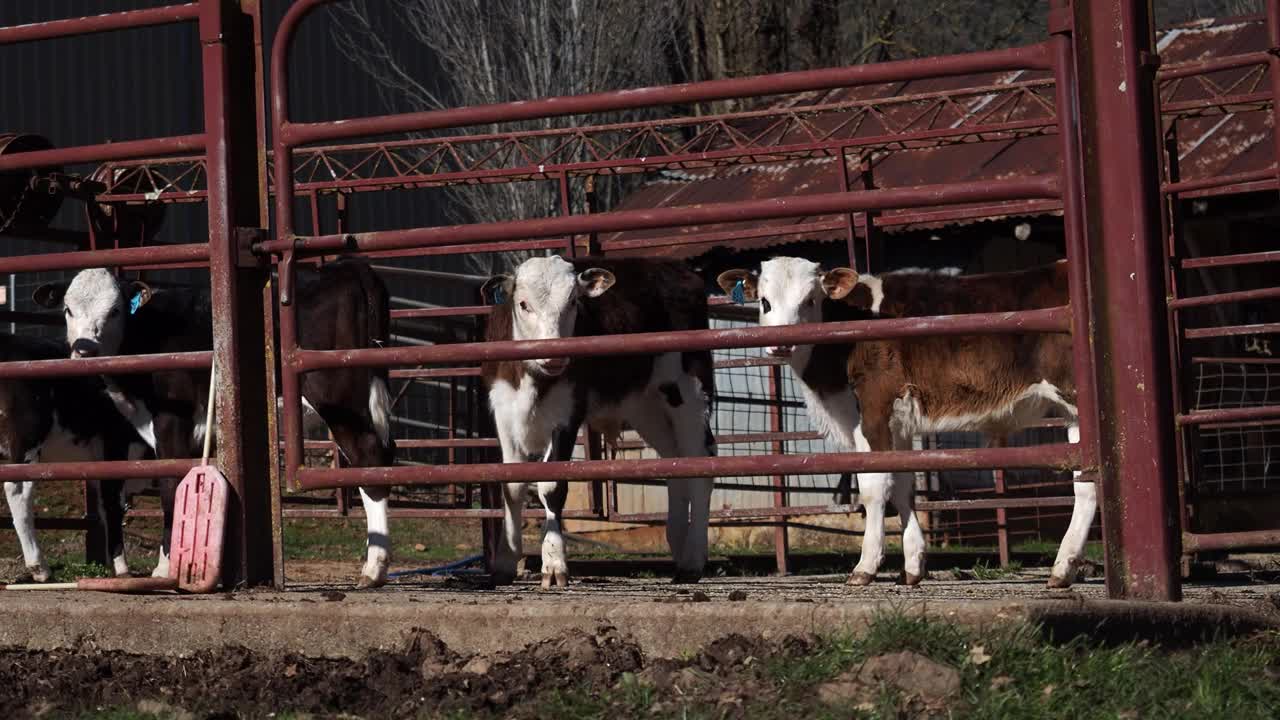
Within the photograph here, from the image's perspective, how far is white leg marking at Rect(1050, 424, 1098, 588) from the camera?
7.98 m

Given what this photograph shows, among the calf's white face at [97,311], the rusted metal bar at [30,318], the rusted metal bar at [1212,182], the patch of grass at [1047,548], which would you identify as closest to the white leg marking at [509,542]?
the calf's white face at [97,311]

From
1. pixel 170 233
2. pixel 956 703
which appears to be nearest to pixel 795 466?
pixel 956 703

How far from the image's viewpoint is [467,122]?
5.56m

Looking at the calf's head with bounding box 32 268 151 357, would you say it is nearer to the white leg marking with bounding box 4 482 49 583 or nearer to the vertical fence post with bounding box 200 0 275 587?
the white leg marking with bounding box 4 482 49 583

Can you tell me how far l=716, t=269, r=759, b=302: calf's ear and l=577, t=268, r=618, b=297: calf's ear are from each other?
955 millimetres

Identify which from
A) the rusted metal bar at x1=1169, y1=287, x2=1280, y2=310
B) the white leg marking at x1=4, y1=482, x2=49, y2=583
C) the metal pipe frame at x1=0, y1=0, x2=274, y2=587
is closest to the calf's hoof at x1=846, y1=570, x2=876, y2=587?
the rusted metal bar at x1=1169, y1=287, x2=1280, y2=310

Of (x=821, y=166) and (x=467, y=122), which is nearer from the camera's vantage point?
(x=467, y=122)

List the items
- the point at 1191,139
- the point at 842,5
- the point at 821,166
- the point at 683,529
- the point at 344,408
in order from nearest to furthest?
the point at 344,408 → the point at 683,529 → the point at 1191,139 → the point at 821,166 → the point at 842,5

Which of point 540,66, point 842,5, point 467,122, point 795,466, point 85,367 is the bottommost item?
point 795,466

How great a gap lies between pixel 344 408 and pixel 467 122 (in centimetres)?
323

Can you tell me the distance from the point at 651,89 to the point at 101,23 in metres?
2.11

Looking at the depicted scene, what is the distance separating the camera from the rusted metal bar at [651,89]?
16.5ft

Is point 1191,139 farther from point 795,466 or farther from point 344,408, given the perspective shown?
point 795,466

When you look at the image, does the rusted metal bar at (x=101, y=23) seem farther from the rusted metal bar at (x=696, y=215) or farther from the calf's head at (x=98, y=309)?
the calf's head at (x=98, y=309)
